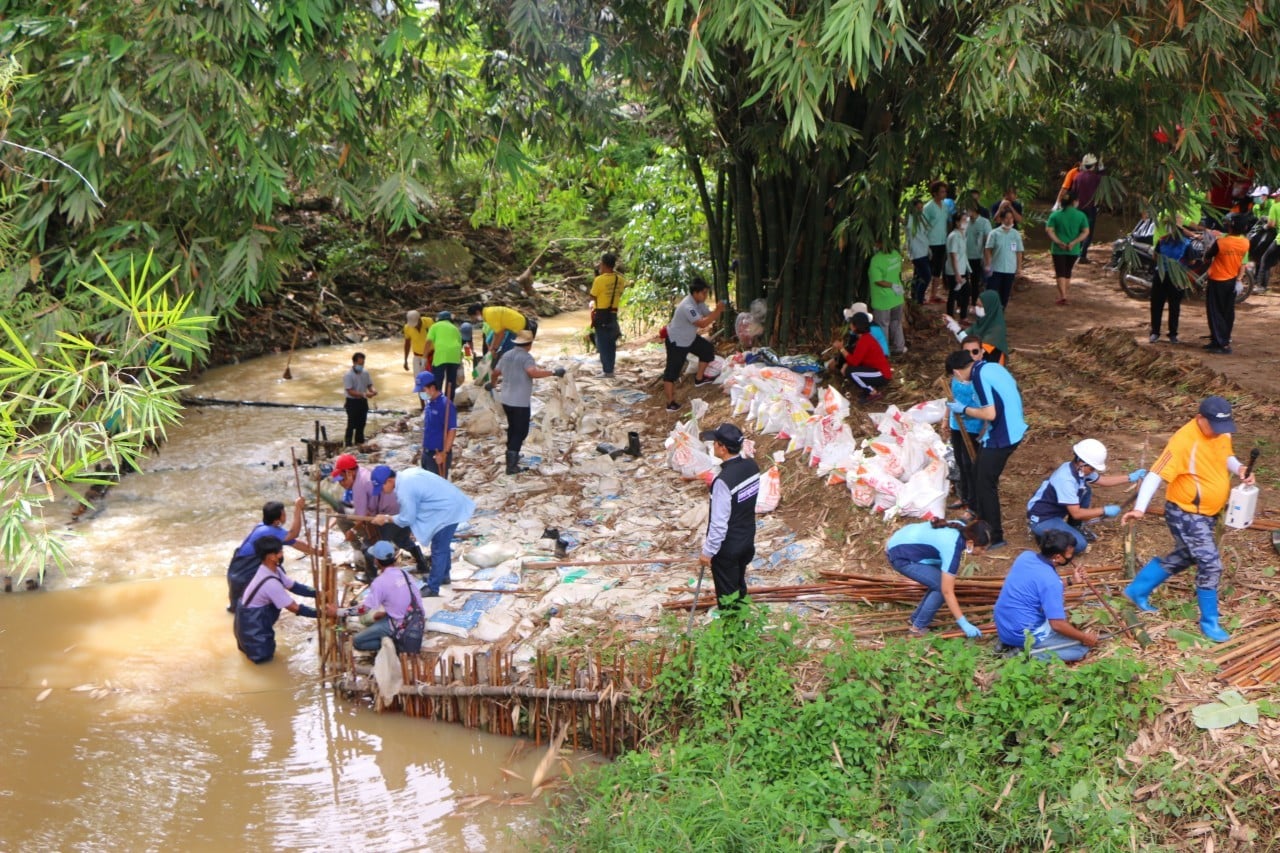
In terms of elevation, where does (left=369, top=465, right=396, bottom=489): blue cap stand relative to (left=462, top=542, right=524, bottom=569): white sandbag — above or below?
above

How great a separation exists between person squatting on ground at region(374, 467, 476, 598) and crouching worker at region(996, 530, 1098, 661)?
3120 millimetres

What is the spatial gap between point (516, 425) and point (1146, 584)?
4.77 metres

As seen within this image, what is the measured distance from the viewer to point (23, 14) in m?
6.12

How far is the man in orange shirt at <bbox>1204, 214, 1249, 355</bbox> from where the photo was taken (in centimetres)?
937

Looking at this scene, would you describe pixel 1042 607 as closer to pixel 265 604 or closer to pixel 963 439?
pixel 963 439

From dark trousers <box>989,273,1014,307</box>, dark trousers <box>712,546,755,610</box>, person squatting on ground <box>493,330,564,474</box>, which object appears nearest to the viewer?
dark trousers <box>712,546,755,610</box>

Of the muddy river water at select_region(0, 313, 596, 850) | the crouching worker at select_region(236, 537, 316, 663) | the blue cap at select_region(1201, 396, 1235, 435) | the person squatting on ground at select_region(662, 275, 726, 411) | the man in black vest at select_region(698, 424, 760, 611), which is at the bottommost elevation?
the muddy river water at select_region(0, 313, 596, 850)

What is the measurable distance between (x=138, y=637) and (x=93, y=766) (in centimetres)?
136

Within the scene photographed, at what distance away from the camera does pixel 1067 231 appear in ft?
36.4

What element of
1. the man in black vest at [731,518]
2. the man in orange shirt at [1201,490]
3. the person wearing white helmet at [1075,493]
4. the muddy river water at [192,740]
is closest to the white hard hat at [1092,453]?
the person wearing white helmet at [1075,493]

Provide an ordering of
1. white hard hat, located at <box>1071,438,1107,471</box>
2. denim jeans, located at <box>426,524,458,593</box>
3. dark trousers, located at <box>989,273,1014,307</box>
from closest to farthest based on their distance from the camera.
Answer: white hard hat, located at <box>1071,438,1107,471</box> → denim jeans, located at <box>426,524,458,593</box> → dark trousers, located at <box>989,273,1014,307</box>

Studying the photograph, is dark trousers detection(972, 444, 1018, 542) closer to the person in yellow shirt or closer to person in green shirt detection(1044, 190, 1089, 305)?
the person in yellow shirt

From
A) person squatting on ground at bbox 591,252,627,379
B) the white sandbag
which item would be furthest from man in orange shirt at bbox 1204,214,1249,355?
the white sandbag

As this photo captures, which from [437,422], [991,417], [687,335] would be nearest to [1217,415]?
[991,417]
